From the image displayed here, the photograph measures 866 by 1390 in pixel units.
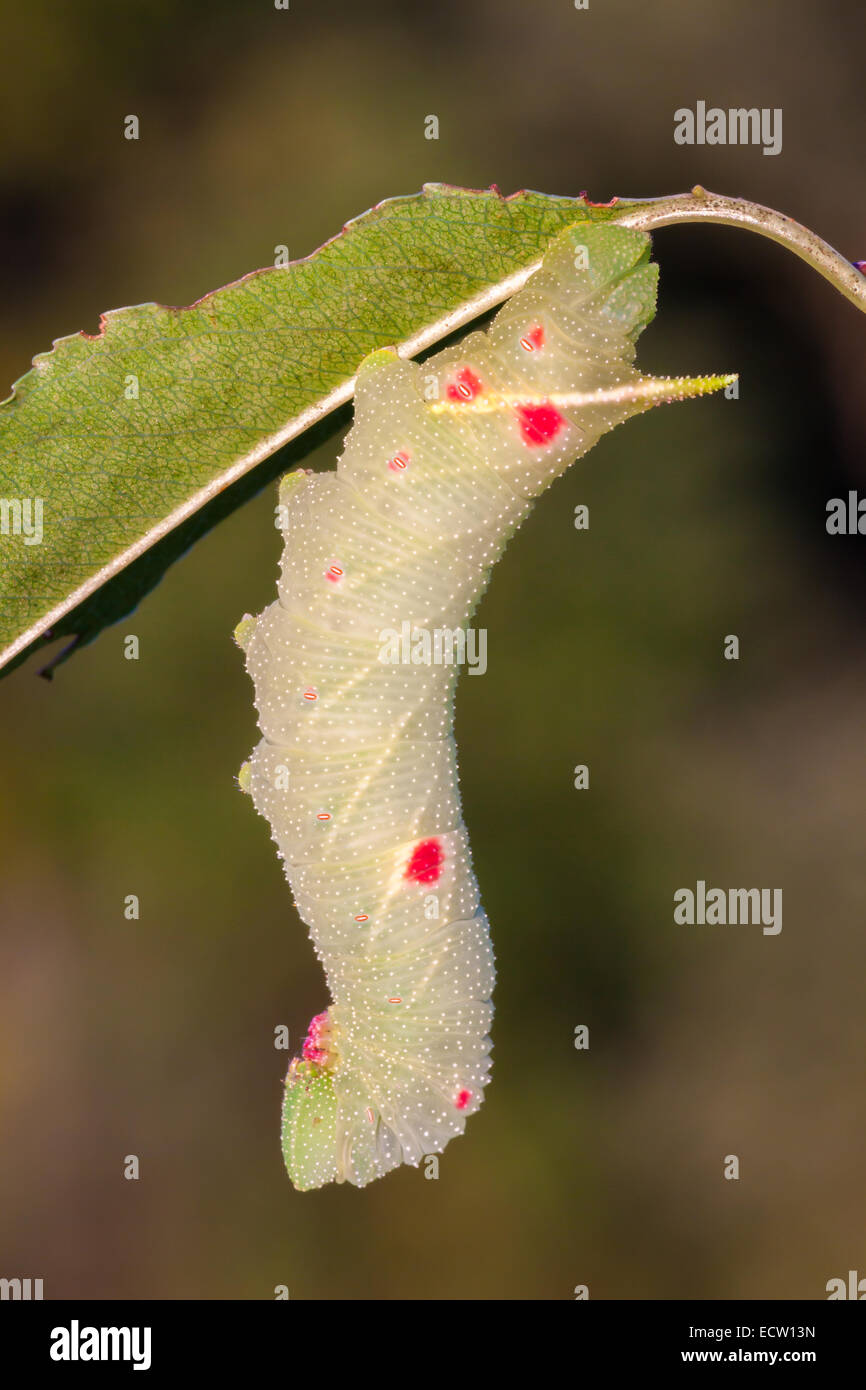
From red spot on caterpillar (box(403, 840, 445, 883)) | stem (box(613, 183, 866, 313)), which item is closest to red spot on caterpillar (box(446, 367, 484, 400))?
stem (box(613, 183, 866, 313))

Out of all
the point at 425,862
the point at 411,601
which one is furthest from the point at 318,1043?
the point at 411,601

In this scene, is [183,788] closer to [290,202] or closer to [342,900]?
[290,202]

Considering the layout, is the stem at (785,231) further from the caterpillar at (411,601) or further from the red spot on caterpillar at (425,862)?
the red spot on caterpillar at (425,862)

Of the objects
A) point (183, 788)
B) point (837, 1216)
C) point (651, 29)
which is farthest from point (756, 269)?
point (837, 1216)

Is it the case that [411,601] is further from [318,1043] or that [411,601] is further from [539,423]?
[318,1043]

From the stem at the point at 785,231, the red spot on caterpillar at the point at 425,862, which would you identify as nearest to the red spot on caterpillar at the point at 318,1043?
the red spot on caterpillar at the point at 425,862

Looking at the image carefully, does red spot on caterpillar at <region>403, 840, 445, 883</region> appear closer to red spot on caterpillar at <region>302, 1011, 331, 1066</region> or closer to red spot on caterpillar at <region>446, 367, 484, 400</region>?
red spot on caterpillar at <region>302, 1011, 331, 1066</region>
